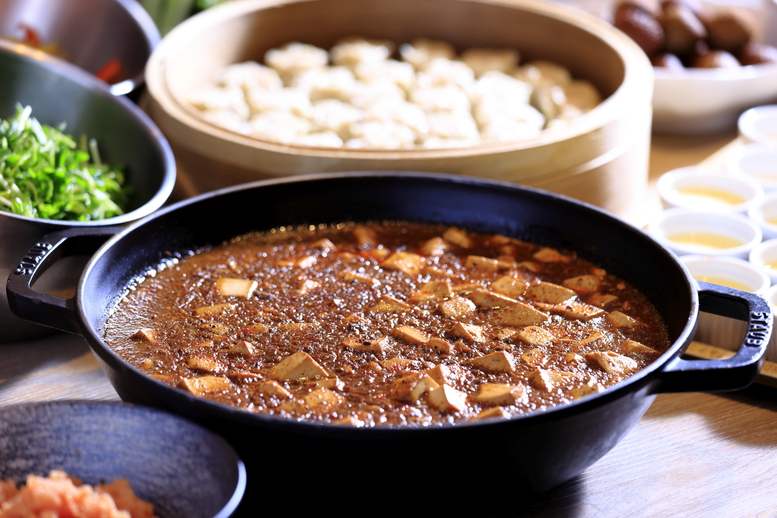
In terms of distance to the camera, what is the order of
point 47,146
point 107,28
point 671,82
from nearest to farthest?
point 47,146, point 671,82, point 107,28

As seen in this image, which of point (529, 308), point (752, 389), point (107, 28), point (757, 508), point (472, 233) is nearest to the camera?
point (757, 508)

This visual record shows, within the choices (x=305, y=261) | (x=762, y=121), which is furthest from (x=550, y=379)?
(x=762, y=121)

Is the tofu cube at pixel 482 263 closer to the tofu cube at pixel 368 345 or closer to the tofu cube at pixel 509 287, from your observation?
the tofu cube at pixel 509 287

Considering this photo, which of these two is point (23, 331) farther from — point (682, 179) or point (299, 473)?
point (682, 179)

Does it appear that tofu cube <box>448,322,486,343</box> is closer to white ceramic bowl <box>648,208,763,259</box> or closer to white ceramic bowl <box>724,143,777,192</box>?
white ceramic bowl <box>648,208,763,259</box>

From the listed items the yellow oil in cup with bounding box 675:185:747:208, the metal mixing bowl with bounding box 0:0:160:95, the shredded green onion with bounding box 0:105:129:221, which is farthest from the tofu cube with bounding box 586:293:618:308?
the metal mixing bowl with bounding box 0:0:160:95

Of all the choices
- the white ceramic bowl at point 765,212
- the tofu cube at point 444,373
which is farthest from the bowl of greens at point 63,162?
the white ceramic bowl at point 765,212

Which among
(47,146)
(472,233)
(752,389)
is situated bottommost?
(752,389)

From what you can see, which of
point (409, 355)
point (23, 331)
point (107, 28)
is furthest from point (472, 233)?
point (107, 28)
